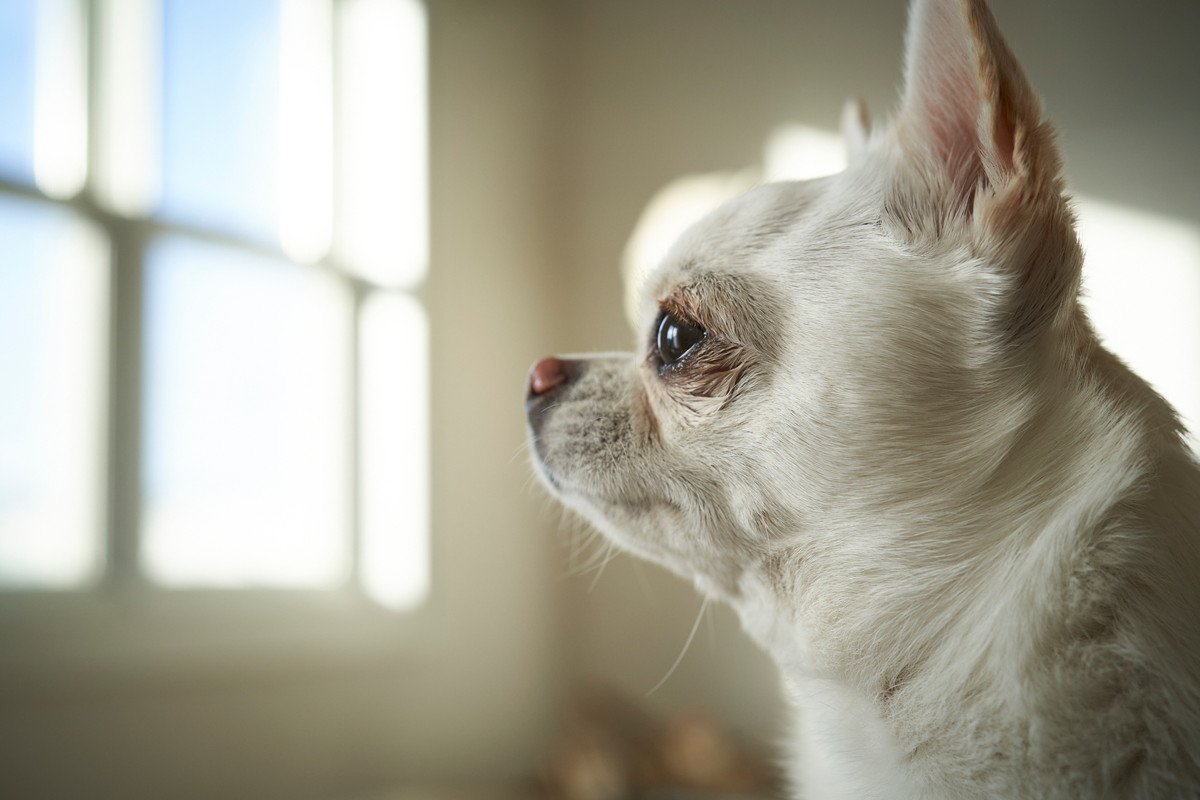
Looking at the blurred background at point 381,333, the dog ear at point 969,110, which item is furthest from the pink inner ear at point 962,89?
the blurred background at point 381,333

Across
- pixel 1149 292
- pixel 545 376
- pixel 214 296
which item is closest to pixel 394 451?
pixel 214 296

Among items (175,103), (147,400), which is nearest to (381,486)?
(147,400)

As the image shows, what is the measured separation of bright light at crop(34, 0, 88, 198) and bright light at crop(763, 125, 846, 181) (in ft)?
6.62

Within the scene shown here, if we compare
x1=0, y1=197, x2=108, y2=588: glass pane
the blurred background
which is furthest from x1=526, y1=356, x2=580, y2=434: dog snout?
x1=0, y1=197, x2=108, y2=588: glass pane

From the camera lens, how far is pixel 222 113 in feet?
7.89

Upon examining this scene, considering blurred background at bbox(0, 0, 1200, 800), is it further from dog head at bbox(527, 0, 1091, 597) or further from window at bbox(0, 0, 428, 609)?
dog head at bbox(527, 0, 1091, 597)

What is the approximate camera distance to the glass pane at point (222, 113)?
7.41ft

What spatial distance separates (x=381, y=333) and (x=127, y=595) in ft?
3.90

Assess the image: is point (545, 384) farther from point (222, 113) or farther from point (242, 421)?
point (222, 113)

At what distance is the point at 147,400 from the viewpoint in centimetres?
210

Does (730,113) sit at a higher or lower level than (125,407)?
higher

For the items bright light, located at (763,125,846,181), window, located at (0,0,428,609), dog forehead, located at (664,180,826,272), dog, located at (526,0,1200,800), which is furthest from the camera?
bright light, located at (763,125,846,181)

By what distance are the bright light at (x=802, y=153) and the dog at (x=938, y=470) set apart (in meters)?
1.96

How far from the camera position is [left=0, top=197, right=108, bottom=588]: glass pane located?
1.84m
